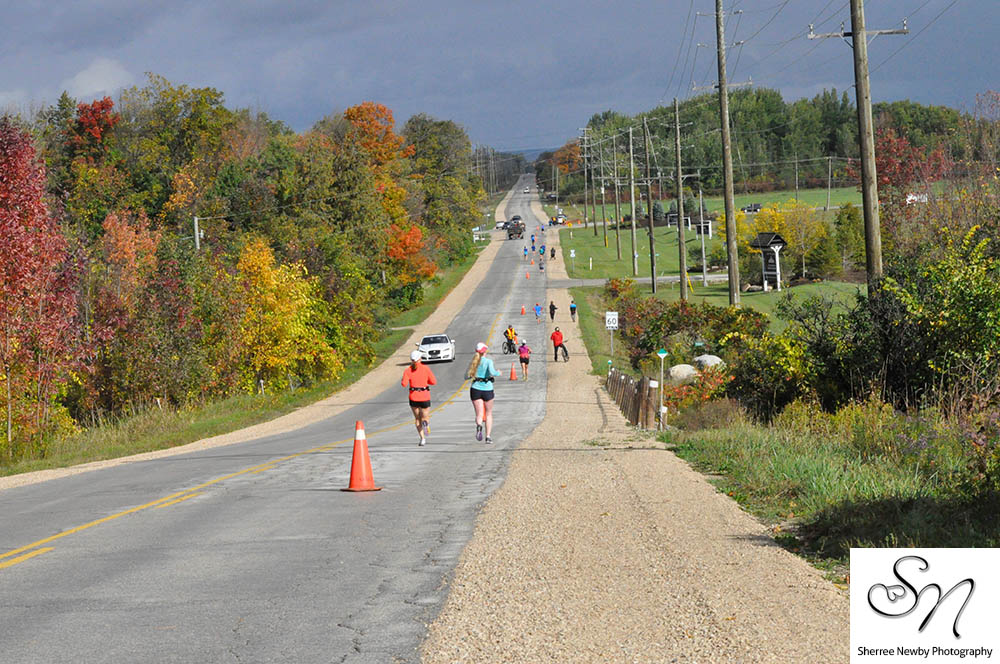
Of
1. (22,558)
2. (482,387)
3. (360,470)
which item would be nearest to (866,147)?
(482,387)

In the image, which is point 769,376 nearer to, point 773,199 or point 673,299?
point 673,299

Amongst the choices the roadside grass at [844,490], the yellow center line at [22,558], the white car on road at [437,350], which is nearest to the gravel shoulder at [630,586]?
the roadside grass at [844,490]

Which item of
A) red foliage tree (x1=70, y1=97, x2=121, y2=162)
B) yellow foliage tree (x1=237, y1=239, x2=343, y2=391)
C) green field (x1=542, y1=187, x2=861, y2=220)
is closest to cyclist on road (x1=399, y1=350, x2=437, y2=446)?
yellow foliage tree (x1=237, y1=239, x2=343, y2=391)

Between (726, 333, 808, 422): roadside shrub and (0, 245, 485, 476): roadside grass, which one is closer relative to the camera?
(726, 333, 808, 422): roadside shrub

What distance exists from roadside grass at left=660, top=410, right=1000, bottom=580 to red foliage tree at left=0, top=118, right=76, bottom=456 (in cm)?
1752

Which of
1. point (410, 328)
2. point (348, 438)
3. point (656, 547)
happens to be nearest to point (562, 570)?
point (656, 547)

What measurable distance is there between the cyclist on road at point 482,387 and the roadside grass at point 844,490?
3949mm

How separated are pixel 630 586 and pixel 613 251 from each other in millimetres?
117883

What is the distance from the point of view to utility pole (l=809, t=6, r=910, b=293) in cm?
2230

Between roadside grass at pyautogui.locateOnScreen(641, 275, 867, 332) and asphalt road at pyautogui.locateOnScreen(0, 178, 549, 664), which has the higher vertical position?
asphalt road at pyautogui.locateOnScreen(0, 178, 549, 664)

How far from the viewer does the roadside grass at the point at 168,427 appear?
972 inches

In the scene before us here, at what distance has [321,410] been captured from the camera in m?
38.9

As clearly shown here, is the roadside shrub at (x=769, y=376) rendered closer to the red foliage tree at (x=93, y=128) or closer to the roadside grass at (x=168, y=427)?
the roadside grass at (x=168, y=427)

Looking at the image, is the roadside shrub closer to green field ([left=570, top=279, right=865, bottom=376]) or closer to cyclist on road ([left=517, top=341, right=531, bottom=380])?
cyclist on road ([left=517, top=341, right=531, bottom=380])
